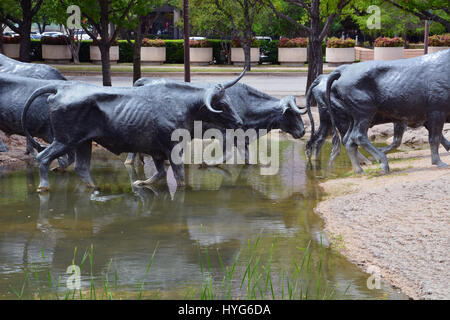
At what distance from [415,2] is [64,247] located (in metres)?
15.0

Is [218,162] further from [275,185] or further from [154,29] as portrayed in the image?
[154,29]

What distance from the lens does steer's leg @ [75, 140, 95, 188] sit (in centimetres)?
1182

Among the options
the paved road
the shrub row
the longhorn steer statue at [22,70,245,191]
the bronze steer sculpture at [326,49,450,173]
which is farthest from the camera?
the shrub row

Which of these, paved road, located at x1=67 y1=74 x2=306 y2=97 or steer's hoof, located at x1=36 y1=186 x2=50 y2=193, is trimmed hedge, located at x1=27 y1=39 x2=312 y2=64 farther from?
steer's hoof, located at x1=36 y1=186 x2=50 y2=193

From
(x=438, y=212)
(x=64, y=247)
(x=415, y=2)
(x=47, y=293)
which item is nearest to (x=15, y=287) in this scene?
(x=47, y=293)

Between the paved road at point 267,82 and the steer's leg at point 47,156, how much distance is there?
1386 centimetres

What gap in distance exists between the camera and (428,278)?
7.29 meters

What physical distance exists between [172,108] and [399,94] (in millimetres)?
3589

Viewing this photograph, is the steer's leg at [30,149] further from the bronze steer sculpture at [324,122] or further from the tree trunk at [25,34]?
the tree trunk at [25,34]

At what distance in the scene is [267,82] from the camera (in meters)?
30.8

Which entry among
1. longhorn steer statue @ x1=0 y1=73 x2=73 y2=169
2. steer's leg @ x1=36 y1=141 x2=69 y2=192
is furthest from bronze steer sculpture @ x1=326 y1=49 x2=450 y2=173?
longhorn steer statue @ x1=0 y1=73 x2=73 y2=169

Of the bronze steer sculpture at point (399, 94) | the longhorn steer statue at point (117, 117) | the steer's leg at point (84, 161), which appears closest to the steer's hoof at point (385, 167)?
the bronze steer sculpture at point (399, 94)

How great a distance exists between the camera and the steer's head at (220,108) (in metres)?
11.9

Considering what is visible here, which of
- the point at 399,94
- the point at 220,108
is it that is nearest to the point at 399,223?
the point at 399,94
